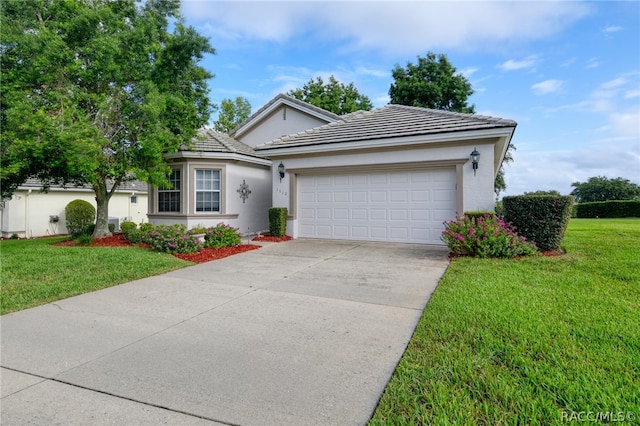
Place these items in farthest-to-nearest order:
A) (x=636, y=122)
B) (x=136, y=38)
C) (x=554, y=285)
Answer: (x=636, y=122)
(x=136, y=38)
(x=554, y=285)

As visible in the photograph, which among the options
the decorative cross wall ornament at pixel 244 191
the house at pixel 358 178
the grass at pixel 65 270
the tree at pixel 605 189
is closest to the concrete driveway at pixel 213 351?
the grass at pixel 65 270

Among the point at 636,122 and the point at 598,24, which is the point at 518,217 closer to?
the point at 598,24

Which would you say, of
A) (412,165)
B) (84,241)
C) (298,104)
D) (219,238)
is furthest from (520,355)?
(298,104)

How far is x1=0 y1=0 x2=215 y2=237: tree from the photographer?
28.1 feet

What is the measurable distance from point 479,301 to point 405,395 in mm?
2610

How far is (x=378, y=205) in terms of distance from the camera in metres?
10.9

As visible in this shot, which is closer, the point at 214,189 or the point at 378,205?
the point at 378,205

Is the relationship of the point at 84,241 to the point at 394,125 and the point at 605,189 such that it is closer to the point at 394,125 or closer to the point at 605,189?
the point at 394,125

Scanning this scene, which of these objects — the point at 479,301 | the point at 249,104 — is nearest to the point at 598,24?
the point at 479,301

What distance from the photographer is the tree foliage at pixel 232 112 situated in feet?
116

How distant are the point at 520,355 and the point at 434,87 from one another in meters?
29.1

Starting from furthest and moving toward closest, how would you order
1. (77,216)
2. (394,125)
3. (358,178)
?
(77,216) < (358,178) < (394,125)

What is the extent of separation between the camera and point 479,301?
4.65 meters

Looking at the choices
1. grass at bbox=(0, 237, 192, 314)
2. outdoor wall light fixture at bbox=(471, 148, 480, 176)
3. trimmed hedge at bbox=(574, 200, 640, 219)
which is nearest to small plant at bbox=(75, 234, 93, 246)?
grass at bbox=(0, 237, 192, 314)
